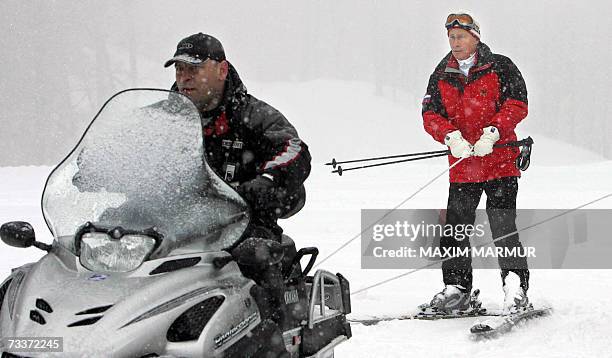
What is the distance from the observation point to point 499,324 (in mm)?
5703

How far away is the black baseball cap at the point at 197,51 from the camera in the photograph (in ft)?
12.9

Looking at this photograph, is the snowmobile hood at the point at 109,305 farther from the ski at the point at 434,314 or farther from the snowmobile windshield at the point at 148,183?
the ski at the point at 434,314

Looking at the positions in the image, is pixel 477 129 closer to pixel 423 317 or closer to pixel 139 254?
pixel 423 317

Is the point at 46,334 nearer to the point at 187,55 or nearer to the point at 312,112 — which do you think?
the point at 187,55

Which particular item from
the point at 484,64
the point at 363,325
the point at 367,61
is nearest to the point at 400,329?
the point at 363,325

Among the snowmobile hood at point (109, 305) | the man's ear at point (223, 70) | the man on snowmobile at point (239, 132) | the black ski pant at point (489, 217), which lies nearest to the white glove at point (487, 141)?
the black ski pant at point (489, 217)

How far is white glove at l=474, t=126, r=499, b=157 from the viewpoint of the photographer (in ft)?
19.6

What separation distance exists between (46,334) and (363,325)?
3863 mm

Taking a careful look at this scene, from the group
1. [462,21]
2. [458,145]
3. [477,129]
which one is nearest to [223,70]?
[458,145]

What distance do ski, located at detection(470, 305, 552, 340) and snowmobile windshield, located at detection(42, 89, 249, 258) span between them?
297cm

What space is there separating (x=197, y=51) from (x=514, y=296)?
3.44m

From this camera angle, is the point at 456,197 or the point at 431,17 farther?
the point at 431,17

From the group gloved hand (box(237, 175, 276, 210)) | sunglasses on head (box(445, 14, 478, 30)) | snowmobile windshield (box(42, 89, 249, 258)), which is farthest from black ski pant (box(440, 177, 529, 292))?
snowmobile windshield (box(42, 89, 249, 258))

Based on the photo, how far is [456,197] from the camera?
6.45 meters
